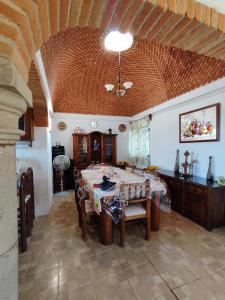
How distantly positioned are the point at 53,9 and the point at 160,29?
2.36 feet

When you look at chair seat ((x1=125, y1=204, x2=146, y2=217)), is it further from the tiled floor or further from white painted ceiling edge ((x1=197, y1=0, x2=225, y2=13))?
white painted ceiling edge ((x1=197, y1=0, x2=225, y2=13))

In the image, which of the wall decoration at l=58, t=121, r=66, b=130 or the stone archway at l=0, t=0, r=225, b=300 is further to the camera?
the wall decoration at l=58, t=121, r=66, b=130

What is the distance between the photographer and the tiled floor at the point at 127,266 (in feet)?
4.84

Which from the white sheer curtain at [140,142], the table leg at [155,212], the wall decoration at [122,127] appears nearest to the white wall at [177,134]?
the white sheer curtain at [140,142]

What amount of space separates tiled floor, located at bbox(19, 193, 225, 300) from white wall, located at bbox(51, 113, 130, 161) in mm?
3081

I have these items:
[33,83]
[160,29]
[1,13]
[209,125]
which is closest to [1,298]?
[1,13]

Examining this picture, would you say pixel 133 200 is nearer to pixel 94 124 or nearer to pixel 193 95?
pixel 193 95

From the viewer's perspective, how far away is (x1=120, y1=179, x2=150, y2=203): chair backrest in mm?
2094

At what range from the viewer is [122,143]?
233 inches

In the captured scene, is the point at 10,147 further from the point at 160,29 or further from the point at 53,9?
the point at 160,29

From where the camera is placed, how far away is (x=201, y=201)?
104 inches

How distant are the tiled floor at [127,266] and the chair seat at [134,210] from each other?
42cm

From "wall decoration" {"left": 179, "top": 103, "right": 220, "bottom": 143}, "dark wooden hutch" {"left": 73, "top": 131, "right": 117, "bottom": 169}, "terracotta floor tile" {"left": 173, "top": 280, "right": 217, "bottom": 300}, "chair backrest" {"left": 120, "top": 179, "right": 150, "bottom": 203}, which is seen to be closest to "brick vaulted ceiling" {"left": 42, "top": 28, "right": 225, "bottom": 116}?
"wall decoration" {"left": 179, "top": 103, "right": 220, "bottom": 143}

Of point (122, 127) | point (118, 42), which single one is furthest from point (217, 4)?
point (122, 127)
